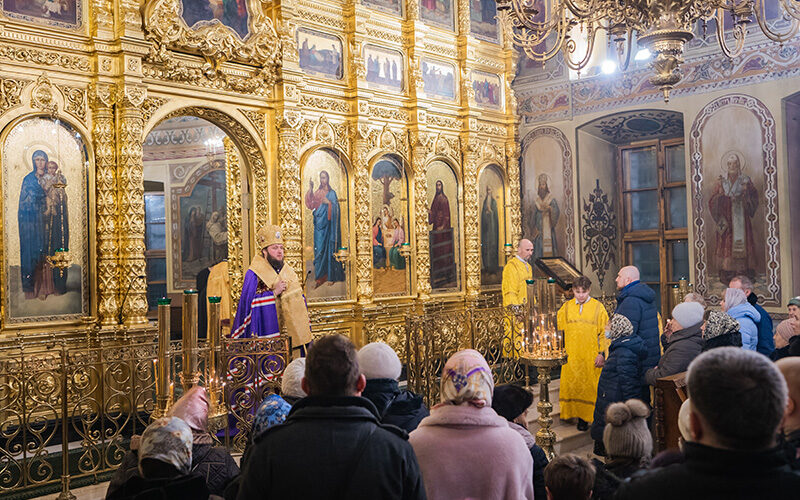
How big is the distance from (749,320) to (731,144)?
527 centimetres

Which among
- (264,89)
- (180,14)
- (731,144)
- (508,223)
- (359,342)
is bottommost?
(359,342)

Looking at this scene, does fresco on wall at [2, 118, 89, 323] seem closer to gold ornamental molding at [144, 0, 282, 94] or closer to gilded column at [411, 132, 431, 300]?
gold ornamental molding at [144, 0, 282, 94]

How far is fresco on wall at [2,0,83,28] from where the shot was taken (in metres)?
7.34

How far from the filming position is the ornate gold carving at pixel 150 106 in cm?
838

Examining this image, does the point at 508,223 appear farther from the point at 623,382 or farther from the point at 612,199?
the point at 623,382

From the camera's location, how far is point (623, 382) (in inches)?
248

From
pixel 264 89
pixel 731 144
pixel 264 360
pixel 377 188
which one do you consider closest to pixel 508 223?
pixel 377 188

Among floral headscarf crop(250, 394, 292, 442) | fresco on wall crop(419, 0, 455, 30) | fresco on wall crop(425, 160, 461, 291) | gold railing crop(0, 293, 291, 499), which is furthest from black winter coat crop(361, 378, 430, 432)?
fresco on wall crop(419, 0, 455, 30)

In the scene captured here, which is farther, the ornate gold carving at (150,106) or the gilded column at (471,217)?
the gilded column at (471,217)

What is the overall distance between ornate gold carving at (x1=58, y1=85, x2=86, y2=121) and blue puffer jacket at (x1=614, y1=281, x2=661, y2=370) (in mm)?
5887

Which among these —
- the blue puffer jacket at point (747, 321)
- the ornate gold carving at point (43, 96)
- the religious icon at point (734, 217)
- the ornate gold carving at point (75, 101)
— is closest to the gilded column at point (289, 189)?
the ornate gold carving at point (75, 101)

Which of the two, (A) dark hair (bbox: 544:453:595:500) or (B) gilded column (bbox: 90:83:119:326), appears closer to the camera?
(A) dark hair (bbox: 544:453:595:500)

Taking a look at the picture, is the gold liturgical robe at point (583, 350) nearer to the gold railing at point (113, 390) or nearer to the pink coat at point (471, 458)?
the gold railing at point (113, 390)

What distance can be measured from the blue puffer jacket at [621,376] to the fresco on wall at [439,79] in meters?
6.52
